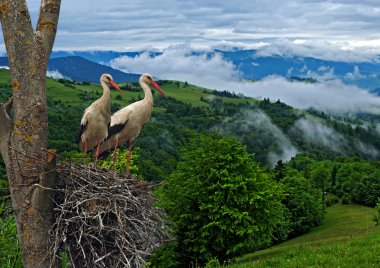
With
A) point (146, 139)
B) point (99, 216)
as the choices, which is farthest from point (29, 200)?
point (146, 139)

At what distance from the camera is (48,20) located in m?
8.62

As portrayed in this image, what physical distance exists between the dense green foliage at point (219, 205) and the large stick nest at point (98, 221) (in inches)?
928

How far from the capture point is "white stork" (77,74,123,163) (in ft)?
40.3

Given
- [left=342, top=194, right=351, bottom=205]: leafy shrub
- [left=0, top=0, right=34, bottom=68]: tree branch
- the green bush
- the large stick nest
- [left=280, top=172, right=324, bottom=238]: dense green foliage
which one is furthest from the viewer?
[left=342, top=194, right=351, bottom=205]: leafy shrub

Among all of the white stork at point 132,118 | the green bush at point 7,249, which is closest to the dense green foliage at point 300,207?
the white stork at point 132,118

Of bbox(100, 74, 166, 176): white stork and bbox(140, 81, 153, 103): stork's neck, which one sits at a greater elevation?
bbox(140, 81, 153, 103): stork's neck

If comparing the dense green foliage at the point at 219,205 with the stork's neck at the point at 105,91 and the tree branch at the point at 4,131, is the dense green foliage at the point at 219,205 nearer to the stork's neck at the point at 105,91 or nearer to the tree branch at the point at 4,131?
the stork's neck at the point at 105,91

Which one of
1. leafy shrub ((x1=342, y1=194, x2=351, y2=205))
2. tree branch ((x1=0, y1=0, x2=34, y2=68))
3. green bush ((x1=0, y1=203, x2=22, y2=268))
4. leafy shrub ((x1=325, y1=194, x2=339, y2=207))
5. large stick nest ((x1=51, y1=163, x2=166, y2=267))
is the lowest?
leafy shrub ((x1=325, y1=194, x2=339, y2=207))

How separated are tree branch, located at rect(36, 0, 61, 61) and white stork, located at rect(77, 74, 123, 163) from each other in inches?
141

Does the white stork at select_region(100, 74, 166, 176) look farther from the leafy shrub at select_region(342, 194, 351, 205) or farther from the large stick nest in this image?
the leafy shrub at select_region(342, 194, 351, 205)

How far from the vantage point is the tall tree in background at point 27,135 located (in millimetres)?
8172

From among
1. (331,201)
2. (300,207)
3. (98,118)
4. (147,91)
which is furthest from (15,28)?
(331,201)

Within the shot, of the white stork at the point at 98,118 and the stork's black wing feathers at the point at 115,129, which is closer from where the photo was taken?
the white stork at the point at 98,118

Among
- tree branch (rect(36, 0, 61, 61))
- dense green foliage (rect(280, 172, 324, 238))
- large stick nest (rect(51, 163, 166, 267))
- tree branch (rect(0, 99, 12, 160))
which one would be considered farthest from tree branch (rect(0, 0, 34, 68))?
dense green foliage (rect(280, 172, 324, 238))
